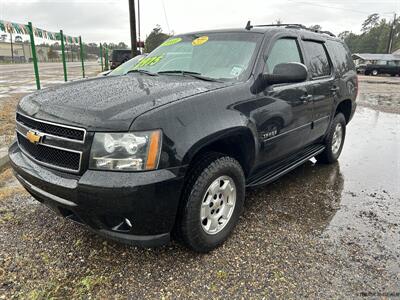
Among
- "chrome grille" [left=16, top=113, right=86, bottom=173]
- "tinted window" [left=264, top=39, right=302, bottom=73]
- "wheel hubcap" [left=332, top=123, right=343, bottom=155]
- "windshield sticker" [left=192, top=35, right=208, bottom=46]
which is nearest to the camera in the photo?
"chrome grille" [left=16, top=113, right=86, bottom=173]

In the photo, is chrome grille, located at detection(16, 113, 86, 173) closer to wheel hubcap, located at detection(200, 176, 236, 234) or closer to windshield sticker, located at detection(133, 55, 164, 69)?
wheel hubcap, located at detection(200, 176, 236, 234)

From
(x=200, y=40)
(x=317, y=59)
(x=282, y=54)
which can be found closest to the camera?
(x=282, y=54)

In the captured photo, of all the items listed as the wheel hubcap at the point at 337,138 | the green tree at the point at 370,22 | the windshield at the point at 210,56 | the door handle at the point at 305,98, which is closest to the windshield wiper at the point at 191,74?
the windshield at the point at 210,56

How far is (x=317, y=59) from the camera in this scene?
4047 mm

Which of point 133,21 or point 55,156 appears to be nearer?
point 55,156

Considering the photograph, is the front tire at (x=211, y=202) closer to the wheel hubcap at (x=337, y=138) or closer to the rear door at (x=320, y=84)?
the rear door at (x=320, y=84)

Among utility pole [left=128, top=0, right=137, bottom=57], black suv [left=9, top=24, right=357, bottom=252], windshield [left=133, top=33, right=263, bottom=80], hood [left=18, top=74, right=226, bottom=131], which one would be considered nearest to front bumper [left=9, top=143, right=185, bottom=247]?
black suv [left=9, top=24, right=357, bottom=252]

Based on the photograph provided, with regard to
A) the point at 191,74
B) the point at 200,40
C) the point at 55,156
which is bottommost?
the point at 55,156

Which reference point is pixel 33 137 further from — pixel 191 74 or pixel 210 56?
pixel 210 56

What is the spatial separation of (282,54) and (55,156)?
2.42m

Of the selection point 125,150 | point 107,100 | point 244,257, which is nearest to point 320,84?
point 244,257

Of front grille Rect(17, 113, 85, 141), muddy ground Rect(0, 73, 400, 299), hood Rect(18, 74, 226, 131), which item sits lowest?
muddy ground Rect(0, 73, 400, 299)

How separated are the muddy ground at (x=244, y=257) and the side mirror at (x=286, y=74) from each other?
4.52ft

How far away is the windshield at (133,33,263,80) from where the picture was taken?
9.80ft
